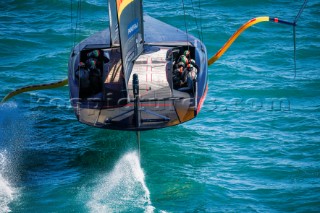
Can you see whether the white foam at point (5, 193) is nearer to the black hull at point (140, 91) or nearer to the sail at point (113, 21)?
the black hull at point (140, 91)

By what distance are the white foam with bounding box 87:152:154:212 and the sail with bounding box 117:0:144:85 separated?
254 centimetres

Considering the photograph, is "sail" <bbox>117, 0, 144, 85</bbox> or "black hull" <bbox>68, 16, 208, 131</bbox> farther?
"sail" <bbox>117, 0, 144, 85</bbox>

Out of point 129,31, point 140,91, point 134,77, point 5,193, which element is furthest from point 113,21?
point 5,193

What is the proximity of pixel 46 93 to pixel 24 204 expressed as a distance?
7.33 m

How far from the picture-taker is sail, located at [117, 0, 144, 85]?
16.0 m

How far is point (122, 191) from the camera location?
16.1m

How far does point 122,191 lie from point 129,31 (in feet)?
14.1

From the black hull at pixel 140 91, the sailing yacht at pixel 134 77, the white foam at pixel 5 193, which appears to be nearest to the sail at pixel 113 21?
the sailing yacht at pixel 134 77

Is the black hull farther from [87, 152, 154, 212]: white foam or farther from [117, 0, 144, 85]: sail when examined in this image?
[87, 152, 154, 212]: white foam

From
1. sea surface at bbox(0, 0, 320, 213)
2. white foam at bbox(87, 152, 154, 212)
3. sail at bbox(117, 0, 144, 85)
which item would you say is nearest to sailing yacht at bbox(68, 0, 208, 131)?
sail at bbox(117, 0, 144, 85)

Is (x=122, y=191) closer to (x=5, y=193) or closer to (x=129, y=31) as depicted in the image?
(x=5, y=193)

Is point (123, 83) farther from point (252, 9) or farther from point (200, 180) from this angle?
point (252, 9)

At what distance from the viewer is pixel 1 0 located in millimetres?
29594

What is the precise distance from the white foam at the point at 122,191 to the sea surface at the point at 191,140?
0.03 m
